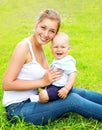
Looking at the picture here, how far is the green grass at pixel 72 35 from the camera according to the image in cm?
523

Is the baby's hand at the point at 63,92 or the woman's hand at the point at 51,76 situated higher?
the woman's hand at the point at 51,76

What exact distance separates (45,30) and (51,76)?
565 millimetres

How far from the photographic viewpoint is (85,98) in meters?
5.47

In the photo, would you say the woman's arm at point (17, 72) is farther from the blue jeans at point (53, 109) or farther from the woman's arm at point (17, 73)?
the blue jeans at point (53, 109)

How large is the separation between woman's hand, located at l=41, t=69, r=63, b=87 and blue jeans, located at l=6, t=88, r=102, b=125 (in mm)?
240

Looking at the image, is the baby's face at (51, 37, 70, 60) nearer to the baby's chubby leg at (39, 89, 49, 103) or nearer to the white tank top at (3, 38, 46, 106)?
the white tank top at (3, 38, 46, 106)

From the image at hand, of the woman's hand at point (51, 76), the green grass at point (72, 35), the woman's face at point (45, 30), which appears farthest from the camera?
the green grass at point (72, 35)

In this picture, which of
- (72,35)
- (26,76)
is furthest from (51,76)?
(72,35)

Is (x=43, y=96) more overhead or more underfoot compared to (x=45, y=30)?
more underfoot

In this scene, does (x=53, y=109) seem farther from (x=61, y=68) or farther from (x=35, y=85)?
(x=61, y=68)

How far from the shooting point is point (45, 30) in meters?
5.13

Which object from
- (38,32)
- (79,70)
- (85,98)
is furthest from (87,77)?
(38,32)

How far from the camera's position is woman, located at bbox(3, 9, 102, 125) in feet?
16.3

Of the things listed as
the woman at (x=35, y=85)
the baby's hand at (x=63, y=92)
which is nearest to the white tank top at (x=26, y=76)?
the woman at (x=35, y=85)
